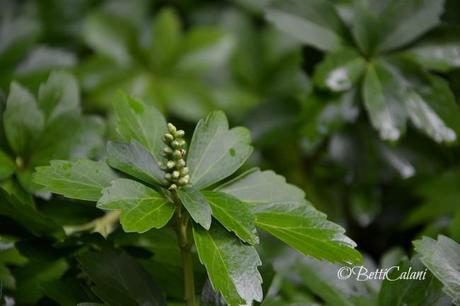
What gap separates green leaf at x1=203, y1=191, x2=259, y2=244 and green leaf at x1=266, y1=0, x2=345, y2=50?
0.42 metres

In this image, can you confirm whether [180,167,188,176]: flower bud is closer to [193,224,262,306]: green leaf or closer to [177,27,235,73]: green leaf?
[193,224,262,306]: green leaf

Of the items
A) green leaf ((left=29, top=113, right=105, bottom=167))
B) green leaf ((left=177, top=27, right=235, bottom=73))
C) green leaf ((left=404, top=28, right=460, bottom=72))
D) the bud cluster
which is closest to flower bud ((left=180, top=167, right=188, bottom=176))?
the bud cluster

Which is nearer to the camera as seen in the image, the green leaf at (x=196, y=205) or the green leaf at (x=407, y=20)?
the green leaf at (x=196, y=205)

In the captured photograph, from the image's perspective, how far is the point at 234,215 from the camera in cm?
64

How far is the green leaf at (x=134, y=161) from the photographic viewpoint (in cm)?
67

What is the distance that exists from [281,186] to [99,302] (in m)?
0.23

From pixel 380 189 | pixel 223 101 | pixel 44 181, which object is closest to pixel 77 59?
pixel 223 101

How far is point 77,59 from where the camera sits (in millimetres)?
1409

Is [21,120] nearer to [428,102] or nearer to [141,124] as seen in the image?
[141,124]

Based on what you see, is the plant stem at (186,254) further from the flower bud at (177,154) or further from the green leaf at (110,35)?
the green leaf at (110,35)

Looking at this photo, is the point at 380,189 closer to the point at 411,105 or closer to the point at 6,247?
the point at 411,105

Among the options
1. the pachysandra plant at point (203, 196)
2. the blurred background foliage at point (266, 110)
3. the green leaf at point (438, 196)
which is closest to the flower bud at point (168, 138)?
the pachysandra plant at point (203, 196)

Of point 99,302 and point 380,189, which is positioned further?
point 380,189

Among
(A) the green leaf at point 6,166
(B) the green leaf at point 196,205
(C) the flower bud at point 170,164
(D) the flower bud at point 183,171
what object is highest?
(C) the flower bud at point 170,164
